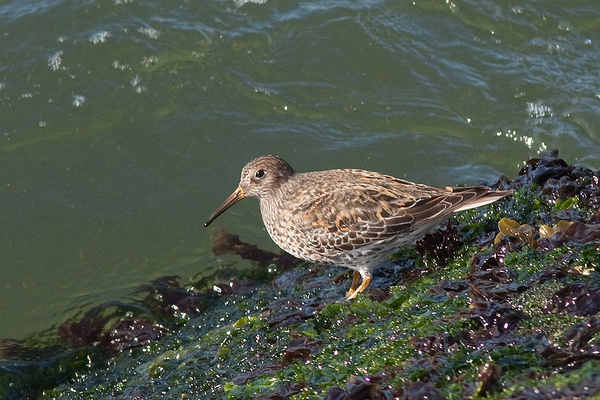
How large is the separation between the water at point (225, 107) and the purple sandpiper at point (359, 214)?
Answer: 195 centimetres

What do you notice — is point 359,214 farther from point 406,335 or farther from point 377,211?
point 406,335

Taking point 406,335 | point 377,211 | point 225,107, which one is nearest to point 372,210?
point 377,211

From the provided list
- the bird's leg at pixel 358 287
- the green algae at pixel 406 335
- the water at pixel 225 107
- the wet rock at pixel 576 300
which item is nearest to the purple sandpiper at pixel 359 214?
the bird's leg at pixel 358 287

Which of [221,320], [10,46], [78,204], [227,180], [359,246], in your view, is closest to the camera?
[359,246]

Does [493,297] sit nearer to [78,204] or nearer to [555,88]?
[78,204]

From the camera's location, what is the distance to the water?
8500 mm

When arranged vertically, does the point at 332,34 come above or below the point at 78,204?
above

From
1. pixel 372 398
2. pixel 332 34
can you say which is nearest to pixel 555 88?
pixel 332 34

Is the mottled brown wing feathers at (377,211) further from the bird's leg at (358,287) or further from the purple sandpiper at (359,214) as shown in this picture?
the bird's leg at (358,287)

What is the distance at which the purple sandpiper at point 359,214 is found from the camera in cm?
605

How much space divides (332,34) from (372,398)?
8067 millimetres

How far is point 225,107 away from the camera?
32.7 ft

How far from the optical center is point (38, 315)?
24.3 ft

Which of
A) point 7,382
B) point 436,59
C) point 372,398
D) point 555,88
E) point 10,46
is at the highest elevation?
point 10,46
